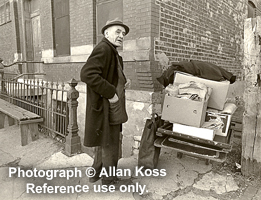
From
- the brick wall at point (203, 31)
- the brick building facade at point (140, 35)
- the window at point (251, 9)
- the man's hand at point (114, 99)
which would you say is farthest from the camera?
the window at point (251, 9)

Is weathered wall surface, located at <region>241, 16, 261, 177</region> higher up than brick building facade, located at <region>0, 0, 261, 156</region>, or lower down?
lower down

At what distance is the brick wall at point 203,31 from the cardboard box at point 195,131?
2.03 meters

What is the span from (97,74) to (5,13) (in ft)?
39.1

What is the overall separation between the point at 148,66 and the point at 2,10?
11.5 m

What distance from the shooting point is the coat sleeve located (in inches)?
91.4

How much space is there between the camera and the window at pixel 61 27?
268 inches

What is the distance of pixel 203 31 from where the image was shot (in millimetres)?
5852

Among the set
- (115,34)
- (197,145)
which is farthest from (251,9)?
(115,34)

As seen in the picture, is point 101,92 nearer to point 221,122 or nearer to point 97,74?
point 97,74

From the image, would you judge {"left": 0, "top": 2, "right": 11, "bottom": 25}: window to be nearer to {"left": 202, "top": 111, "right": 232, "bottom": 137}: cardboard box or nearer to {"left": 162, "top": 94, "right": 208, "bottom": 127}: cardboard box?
{"left": 162, "top": 94, "right": 208, "bottom": 127}: cardboard box

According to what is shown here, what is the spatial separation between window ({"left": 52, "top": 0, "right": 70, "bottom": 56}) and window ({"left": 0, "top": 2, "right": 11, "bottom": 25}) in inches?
217

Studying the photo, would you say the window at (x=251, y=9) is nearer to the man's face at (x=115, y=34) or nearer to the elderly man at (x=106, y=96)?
the man's face at (x=115, y=34)

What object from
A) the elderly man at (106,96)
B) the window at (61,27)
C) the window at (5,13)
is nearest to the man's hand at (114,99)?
the elderly man at (106,96)

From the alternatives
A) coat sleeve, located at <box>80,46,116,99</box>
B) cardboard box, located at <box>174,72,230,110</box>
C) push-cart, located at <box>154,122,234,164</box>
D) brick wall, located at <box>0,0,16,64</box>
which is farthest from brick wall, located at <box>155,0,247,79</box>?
brick wall, located at <box>0,0,16,64</box>
